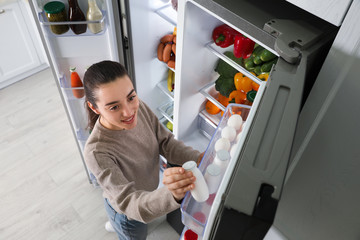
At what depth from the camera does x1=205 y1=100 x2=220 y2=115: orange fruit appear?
5.63 feet

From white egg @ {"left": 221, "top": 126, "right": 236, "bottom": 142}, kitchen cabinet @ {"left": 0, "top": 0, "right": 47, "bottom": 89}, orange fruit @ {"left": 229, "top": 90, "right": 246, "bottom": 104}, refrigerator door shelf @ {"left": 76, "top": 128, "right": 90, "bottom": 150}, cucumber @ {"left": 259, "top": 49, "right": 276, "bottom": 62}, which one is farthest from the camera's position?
kitchen cabinet @ {"left": 0, "top": 0, "right": 47, "bottom": 89}

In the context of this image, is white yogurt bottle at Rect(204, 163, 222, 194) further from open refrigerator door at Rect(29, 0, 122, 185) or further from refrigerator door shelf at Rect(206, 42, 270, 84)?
open refrigerator door at Rect(29, 0, 122, 185)

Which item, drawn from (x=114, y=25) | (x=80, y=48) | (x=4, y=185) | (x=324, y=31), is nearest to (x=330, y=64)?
(x=324, y=31)

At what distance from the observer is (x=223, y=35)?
137cm

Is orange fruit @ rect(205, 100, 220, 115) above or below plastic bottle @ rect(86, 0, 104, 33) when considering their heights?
below

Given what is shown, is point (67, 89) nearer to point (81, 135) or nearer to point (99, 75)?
point (81, 135)

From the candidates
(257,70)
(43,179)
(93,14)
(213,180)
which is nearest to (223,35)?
(257,70)

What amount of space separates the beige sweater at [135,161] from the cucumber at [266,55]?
49 cm

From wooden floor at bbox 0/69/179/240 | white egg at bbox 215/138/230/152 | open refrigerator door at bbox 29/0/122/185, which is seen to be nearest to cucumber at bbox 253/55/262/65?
white egg at bbox 215/138/230/152

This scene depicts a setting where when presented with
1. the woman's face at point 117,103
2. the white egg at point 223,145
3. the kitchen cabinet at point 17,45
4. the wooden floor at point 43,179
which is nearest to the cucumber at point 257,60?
the white egg at point 223,145

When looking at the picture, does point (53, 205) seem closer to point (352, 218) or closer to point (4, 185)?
point (4, 185)

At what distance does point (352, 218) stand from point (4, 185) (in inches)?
86.1

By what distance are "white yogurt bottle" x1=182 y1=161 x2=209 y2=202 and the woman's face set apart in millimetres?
353

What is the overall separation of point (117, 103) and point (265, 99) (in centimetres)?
66
